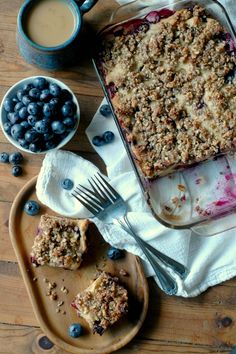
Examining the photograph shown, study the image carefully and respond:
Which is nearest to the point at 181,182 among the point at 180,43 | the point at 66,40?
the point at 180,43

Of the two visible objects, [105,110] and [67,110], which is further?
[105,110]

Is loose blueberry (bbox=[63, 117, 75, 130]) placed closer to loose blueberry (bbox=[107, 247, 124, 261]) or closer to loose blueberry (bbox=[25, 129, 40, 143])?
loose blueberry (bbox=[25, 129, 40, 143])

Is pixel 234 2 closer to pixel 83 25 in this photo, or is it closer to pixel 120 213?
pixel 83 25

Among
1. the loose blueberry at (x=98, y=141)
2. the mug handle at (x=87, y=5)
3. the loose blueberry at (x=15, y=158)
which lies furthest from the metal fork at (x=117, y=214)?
the mug handle at (x=87, y=5)

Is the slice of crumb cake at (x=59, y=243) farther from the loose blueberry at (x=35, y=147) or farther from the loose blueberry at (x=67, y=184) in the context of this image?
the loose blueberry at (x=35, y=147)

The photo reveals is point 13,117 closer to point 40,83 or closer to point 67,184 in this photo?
point 40,83

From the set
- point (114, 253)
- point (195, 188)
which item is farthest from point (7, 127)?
point (195, 188)
